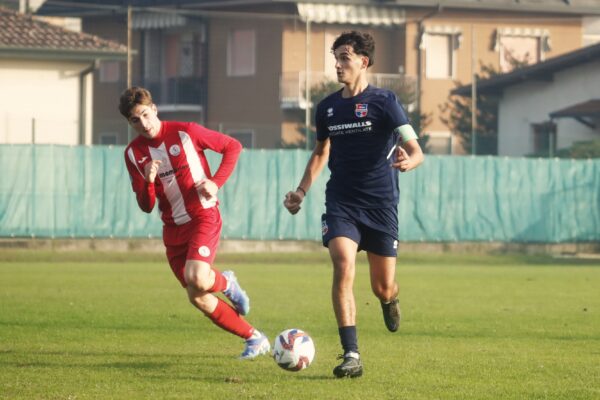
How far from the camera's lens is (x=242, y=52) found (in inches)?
1786

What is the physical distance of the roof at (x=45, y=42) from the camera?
111ft

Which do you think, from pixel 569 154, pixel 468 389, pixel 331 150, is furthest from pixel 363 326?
pixel 569 154

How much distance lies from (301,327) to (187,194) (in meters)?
3.31

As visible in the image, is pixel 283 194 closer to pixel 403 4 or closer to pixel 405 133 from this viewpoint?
pixel 403 4

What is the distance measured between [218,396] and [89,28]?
39.3m

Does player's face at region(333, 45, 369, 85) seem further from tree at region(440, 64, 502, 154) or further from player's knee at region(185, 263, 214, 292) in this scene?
tree at region(440, 64, 502, 154)

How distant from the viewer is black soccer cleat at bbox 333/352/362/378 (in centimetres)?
940

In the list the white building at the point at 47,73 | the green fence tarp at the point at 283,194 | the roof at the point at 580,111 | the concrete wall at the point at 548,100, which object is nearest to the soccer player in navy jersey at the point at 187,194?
the green fence tarp at the point at 283,194

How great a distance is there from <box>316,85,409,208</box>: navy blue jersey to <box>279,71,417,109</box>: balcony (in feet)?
103

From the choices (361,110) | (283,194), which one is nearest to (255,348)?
(361,110)

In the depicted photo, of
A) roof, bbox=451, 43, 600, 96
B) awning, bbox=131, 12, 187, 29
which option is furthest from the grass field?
awning, bbox=131, 12, 187, 29

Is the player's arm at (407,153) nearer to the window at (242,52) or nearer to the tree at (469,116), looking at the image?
the tree at (469,116)

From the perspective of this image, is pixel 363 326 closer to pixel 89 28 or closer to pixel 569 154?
pixel 569 154

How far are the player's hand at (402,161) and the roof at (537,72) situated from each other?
31121 mm
